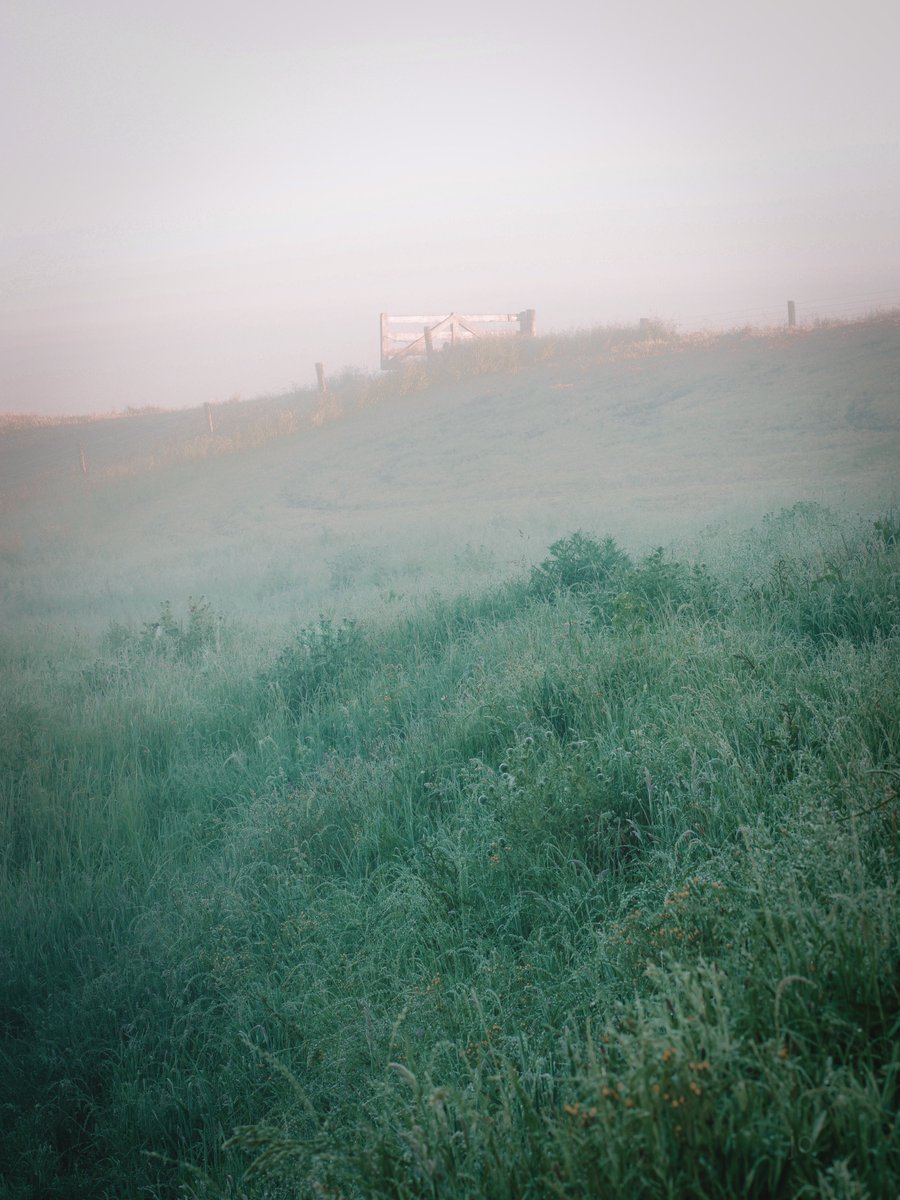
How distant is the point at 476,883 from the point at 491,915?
17 centimetres

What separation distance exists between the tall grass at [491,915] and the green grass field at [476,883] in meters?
0.02

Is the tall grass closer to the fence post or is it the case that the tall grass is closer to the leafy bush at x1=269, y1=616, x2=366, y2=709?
the leafy bush at x1=269, y1=616, x2=366, y2=709

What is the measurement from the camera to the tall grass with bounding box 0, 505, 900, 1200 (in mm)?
1606

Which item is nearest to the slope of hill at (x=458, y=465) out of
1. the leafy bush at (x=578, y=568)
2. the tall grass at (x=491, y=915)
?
the leafy bush at (x=578, y=568)

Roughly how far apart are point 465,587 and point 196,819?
4.40 m

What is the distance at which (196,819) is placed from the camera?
4949 millimetres

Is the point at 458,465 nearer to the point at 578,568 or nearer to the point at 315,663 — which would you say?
the point at 578,568

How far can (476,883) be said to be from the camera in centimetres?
339

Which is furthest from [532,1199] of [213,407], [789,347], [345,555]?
[213,407]

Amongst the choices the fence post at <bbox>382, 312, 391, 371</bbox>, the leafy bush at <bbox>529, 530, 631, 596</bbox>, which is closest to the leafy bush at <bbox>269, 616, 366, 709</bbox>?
the leafy bush at <bbox>529, 530, 631, 596</bbox>

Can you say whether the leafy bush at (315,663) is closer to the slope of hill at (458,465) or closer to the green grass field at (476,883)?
the green grass field at (476,883)

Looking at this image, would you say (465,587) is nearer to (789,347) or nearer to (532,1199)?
(532,1199)

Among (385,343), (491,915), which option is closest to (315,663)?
(491,915)

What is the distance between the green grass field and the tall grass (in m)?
0.02
